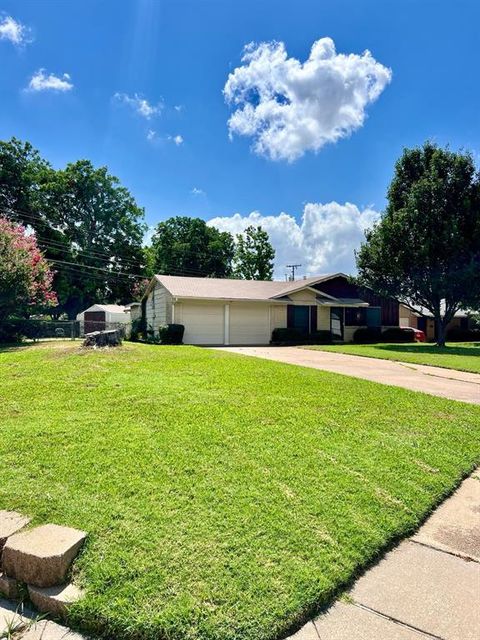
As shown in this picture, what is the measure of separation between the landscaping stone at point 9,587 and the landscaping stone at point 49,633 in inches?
11.4

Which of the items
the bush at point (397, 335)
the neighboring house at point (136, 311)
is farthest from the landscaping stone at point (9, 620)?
the bush at point (397, 335)

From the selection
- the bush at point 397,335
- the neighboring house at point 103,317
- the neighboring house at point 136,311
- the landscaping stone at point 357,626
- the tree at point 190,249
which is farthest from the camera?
the tree at point 190,249

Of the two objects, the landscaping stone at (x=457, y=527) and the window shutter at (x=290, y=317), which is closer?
the landscaping stone at (x=457, y=527)

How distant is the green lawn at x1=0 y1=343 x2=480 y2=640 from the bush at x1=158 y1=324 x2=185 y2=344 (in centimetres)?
1240

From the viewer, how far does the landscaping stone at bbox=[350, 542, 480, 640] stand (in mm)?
1964

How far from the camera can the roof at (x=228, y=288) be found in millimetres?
20094

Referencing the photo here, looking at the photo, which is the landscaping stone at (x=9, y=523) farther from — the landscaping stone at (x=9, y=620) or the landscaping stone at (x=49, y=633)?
the landscaping stone at (x=49, y=633)

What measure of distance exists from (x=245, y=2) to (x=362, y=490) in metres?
12.5

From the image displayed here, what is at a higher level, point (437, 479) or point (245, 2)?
point (245, 2)

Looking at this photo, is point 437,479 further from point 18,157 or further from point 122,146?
point 18,157

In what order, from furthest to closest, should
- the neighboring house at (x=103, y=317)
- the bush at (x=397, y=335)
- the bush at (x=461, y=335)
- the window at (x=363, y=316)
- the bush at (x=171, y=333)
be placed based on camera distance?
the bush at (x=461, y=335)
the neighboring house at (x=103, y=317)
the bush at (x=397, y=335)
the window at (x=363, y=316)
the bush at (x=171, y=333)

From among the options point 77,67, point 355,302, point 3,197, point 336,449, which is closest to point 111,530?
point 336,449

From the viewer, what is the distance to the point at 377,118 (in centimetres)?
1527

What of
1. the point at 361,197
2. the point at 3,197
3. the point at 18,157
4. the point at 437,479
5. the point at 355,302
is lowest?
the point at 437,479
